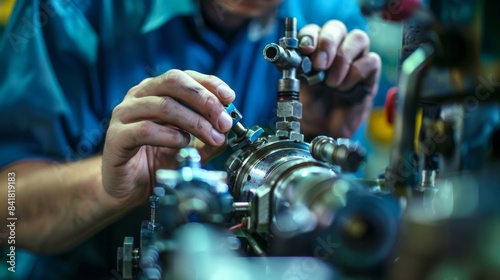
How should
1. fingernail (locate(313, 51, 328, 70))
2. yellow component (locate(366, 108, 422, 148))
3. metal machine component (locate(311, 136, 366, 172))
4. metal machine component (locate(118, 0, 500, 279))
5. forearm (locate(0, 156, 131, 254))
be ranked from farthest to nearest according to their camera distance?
yellow component (locate(366, 108, 422, 148)) < forearm (locate(0, 156, 131, 254)) < fingernail (locate(313, 51, 328, 70)) < metal machine component (locate(311, 136, 366, 172)) < metal machine component (locate(118, 0, 500, 279))

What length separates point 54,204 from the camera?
0.89 metres

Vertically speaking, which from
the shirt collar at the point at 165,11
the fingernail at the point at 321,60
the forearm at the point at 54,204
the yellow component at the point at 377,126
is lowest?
the forearm at the point at 54,204

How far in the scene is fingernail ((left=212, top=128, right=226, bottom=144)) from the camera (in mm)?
658

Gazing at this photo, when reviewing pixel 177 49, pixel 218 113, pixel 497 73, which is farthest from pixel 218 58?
pixel 497 73

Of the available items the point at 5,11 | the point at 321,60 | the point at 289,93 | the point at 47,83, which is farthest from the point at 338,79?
the point at 5,11

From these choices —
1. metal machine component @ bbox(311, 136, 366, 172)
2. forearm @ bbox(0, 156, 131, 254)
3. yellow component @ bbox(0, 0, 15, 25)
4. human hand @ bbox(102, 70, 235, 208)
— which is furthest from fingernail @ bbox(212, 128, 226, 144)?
yellow component @ bbox(0, 0, 15, 25)

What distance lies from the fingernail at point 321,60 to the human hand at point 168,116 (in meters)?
0.17

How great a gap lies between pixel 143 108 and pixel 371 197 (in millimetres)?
400

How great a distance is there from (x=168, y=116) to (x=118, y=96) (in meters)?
0.37

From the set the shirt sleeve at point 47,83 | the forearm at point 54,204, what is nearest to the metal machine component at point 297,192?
the forearm at point 54,204

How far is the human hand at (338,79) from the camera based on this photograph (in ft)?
2.59

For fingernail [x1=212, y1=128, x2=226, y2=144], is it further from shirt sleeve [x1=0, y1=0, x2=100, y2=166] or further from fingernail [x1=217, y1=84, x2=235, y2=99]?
shirt sleeve [x1=0, y1=0, x2=100, y2=166]

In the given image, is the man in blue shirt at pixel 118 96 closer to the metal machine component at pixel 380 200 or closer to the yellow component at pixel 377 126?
the yellow component at pixel 377 126

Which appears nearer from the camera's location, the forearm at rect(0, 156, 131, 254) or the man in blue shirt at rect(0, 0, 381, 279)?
the man in blue shirt at rect(0, 0, 381, 279)
